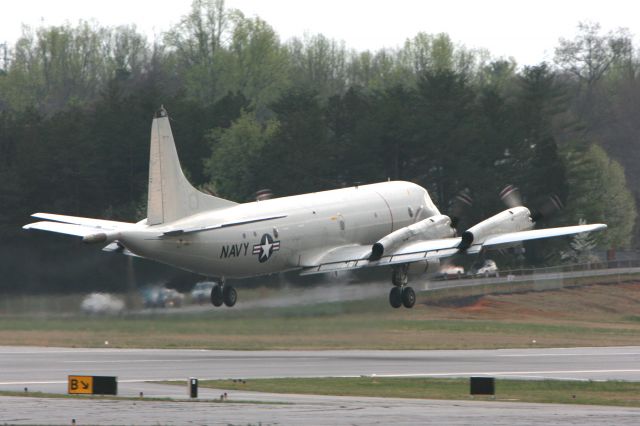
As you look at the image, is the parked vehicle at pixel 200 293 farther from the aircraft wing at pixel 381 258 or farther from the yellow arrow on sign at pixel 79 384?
the yellow arrow on sign at pixel 79 384

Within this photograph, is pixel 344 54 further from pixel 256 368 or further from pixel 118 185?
pixel 256 368

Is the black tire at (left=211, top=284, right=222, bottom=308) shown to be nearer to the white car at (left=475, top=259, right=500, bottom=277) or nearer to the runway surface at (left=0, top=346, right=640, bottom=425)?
the runway surface at (left=0, top=346, right=640, bottom=425)

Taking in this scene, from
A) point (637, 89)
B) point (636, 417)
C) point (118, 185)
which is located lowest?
point (636, 417)

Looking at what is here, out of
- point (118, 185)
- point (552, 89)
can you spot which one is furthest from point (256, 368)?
point (552, 89)

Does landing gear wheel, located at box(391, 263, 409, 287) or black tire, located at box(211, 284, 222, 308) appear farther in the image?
landing gear wheel, located at box(391, 263, 409, 287)

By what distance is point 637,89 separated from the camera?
16338 cm

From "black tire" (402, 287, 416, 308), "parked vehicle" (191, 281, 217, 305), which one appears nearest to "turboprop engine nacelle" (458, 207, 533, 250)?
"black tire" (402, 287, 416, 308)

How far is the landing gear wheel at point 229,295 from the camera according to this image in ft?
174

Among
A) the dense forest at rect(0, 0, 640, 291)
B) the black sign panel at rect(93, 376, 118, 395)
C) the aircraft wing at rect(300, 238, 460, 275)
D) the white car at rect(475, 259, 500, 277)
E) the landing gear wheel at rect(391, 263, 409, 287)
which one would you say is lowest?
the black sign panel at rect(93, 376, 118, 395)

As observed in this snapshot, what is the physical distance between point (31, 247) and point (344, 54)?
119955 millimetres

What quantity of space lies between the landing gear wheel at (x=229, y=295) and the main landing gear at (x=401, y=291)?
6.73 meters

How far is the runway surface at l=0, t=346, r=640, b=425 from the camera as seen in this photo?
100 ft

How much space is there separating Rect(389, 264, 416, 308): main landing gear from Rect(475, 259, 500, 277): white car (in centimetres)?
3935

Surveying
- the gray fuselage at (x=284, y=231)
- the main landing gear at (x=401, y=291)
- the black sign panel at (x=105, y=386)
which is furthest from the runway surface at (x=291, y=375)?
the gray fuselage at (x=284, y=231)
